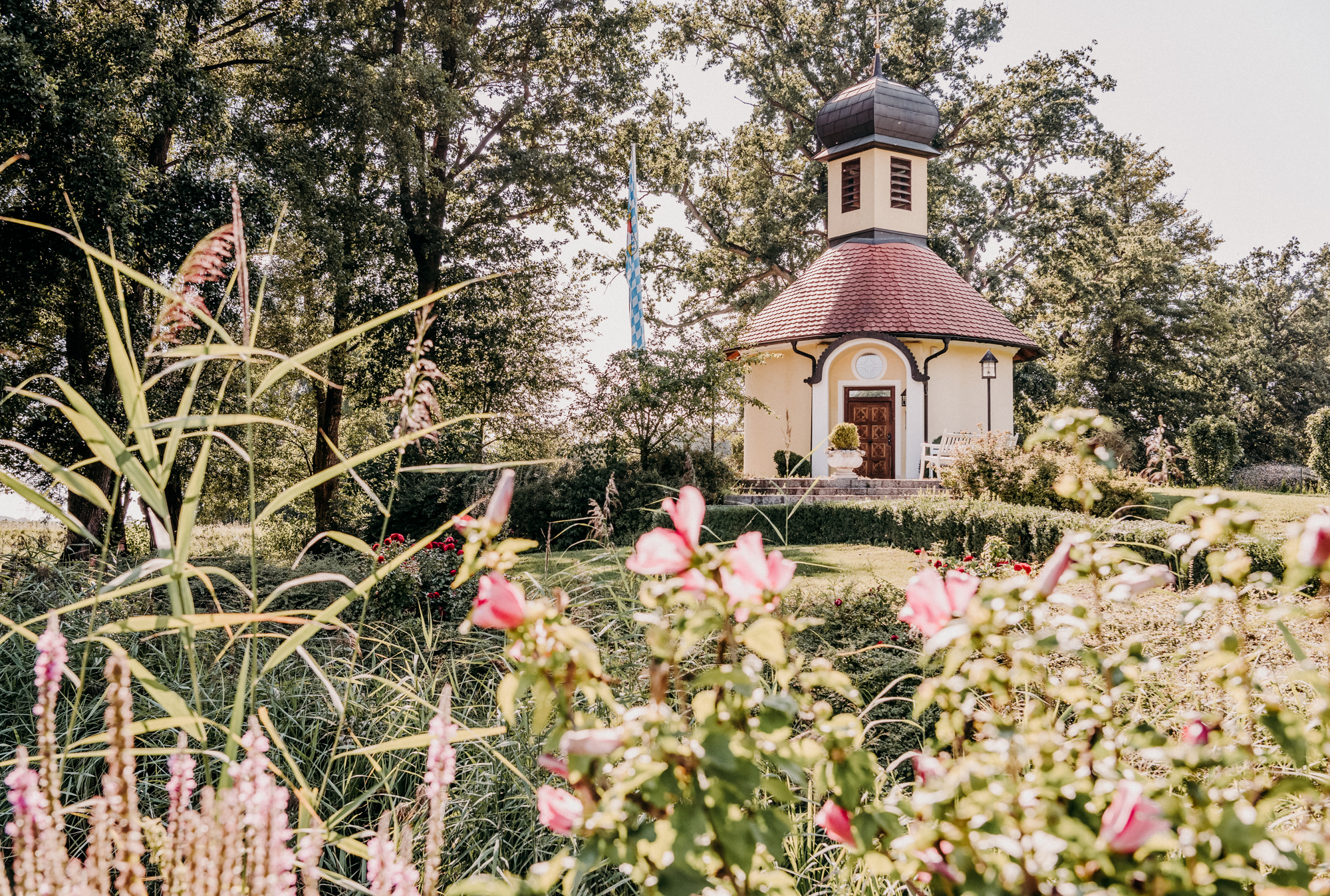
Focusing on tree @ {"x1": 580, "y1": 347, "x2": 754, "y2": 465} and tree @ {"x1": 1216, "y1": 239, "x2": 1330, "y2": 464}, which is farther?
tree @ {"x1": 1216, "y1": 239, "x2": 1330, "y2": 464}

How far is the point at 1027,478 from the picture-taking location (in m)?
Result: 10.6

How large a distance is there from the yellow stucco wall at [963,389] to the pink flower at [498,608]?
1810 cm

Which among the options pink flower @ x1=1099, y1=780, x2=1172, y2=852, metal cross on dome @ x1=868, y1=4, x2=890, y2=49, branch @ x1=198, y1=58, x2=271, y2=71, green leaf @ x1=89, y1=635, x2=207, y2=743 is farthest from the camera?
metal cross on dome @ x1=868, y1=4, x2=890, y2=49

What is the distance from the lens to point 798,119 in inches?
968

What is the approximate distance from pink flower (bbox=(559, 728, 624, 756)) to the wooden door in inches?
715

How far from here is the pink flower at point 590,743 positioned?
95 cm

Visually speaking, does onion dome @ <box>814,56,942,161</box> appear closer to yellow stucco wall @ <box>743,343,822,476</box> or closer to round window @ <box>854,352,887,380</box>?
round window @ <box>854,352,887,380</box>

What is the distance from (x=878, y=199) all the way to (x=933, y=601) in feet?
69.2

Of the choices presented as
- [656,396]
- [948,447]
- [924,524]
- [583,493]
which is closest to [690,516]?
[924,524]

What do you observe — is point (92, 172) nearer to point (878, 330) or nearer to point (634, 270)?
point (634, 270)

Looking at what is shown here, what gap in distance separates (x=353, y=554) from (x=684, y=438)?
7451 mm

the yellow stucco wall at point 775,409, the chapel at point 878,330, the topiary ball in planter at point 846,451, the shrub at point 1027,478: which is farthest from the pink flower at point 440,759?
the yellow stucco wall at point 775,409

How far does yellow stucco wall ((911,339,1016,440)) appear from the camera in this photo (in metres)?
18.6

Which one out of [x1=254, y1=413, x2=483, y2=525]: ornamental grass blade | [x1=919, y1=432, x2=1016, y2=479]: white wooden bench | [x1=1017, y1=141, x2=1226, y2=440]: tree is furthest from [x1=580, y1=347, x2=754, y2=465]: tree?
[x1=1017, y1=141, x2=1226, y2=440]: tree
